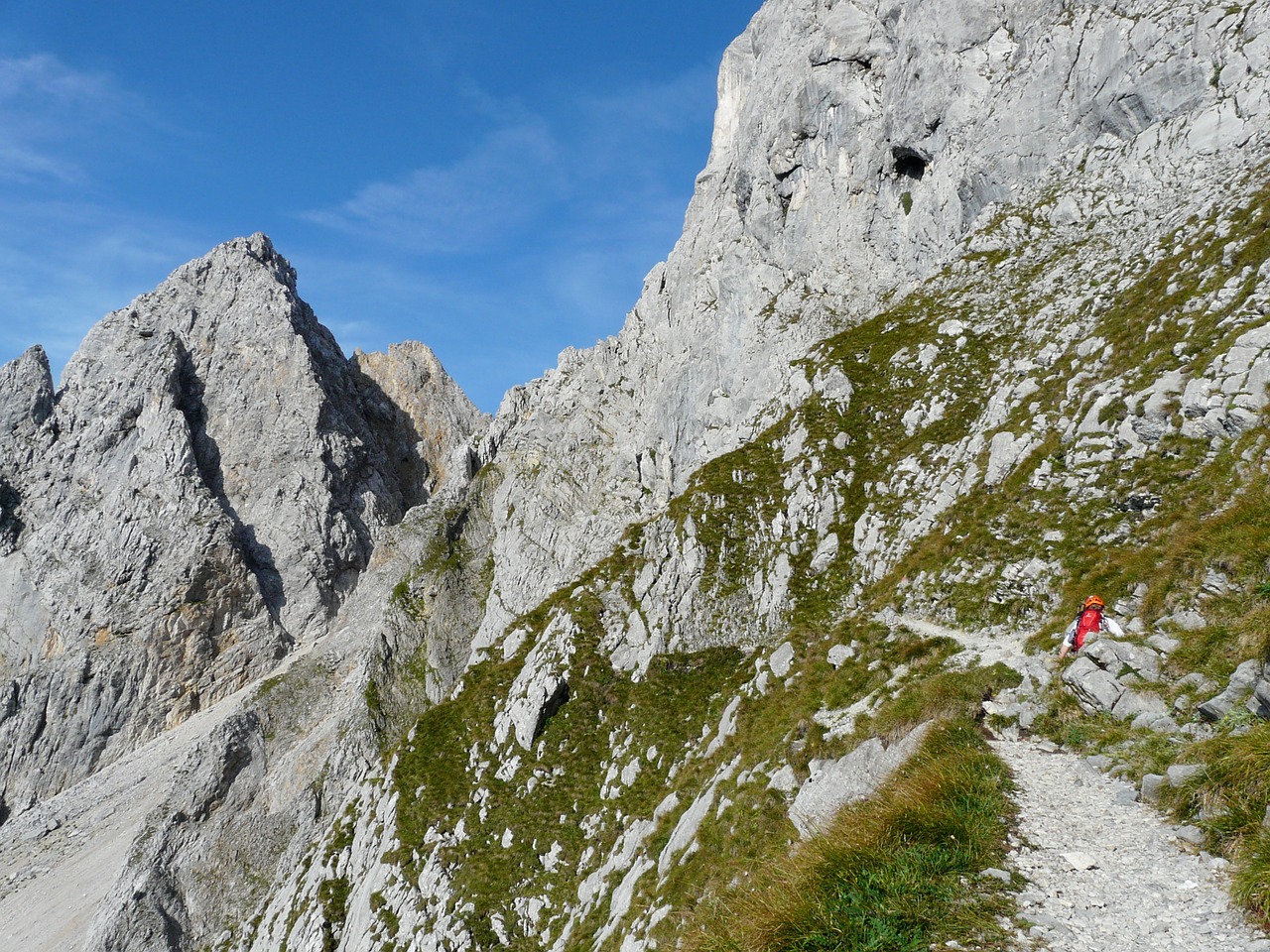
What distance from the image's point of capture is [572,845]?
93.4ft

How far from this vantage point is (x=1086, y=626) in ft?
49.0

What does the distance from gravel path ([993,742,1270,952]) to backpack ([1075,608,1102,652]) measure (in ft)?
16.3

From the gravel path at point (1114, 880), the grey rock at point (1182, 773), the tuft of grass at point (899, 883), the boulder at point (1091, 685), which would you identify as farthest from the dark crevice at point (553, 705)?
the grey rock at point (1182, 773)

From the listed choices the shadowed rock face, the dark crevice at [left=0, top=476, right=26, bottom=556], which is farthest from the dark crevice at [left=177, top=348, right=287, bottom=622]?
the dark crevice at [left=0, top=476, right=26, bottom=556]

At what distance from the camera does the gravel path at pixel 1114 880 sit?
7.11 meters

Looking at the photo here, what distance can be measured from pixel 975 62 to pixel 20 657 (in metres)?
133

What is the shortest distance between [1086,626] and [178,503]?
11756cm

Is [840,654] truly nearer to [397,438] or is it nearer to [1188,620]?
[1188,620]

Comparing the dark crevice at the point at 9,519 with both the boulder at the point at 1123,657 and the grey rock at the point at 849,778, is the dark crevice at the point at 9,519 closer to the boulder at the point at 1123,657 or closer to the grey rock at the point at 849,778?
the grey rock at the point at 849,778

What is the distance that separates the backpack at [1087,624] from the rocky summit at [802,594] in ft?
2.29

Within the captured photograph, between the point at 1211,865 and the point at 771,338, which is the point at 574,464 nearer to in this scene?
the point at 771,338

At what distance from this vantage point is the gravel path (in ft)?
23.3

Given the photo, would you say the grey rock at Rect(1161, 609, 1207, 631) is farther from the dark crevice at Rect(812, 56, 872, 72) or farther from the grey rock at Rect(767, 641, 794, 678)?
the dark crevice at Rect(812, 56, 872, 72)

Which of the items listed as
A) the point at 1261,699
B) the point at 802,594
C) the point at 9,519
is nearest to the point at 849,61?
the point at 802,594
